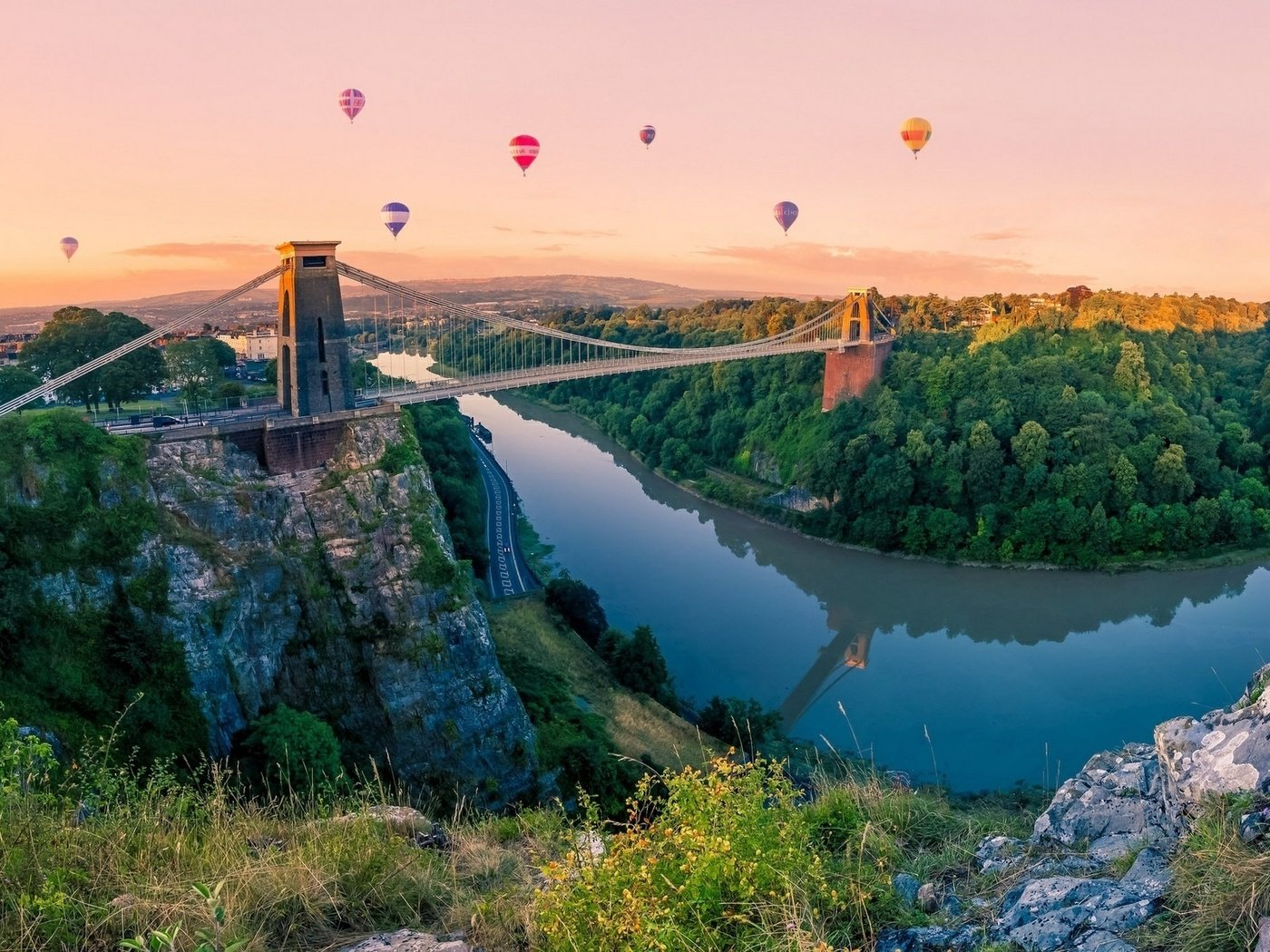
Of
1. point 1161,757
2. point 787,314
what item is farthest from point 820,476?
point 1161,757

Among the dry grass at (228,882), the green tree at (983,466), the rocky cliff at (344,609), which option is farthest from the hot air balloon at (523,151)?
the dry grass at (228,882)

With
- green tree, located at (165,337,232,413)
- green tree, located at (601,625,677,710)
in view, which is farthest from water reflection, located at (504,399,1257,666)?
green tree, located at (165,337,232,413)

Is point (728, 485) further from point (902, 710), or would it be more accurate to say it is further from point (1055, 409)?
point (902, 710)

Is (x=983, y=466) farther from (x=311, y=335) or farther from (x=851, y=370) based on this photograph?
(x=311, y=335)

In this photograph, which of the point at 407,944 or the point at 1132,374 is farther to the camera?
the point at 1132,374

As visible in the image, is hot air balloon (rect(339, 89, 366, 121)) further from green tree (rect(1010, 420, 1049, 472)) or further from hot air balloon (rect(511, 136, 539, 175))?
green tree (rect(1010, 420, 1049, 472))

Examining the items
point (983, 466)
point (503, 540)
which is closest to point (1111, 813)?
point (503, 540)
